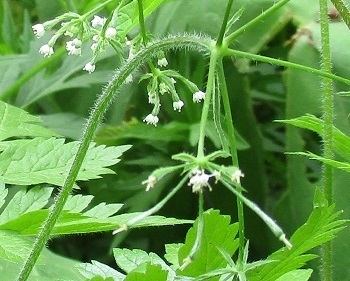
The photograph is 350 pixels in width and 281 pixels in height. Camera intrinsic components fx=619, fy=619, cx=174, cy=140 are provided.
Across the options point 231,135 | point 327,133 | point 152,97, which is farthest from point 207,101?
point 327,133

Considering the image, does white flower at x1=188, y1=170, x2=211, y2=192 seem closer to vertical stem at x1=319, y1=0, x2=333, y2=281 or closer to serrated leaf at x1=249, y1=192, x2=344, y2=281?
serrated leaf at x1=249, y1=192, x2=344, y2=281

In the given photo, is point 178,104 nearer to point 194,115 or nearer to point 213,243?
point 213,243

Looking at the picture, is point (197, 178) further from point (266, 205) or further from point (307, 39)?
point (266, 205)

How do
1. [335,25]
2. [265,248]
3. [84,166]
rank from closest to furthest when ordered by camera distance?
[84,166] → [335,25] → [265,248]

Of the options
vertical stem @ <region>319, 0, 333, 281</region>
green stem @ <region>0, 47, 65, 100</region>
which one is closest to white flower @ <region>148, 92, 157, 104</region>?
vertical stem @ <region>319, 0, 333, 281</region>

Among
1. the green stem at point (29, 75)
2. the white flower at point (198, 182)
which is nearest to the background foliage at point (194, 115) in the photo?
the green stem at point (29, 75)

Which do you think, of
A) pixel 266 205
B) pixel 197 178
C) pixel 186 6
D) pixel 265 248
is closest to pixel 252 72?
pixel 186 6

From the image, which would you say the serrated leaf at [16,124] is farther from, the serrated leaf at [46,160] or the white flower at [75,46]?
the white flower at [75,46]

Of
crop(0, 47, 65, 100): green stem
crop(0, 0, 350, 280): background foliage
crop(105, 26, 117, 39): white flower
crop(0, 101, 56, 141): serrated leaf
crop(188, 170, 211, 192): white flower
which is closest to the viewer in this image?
crop(188, 170, 211, 192): white flower
